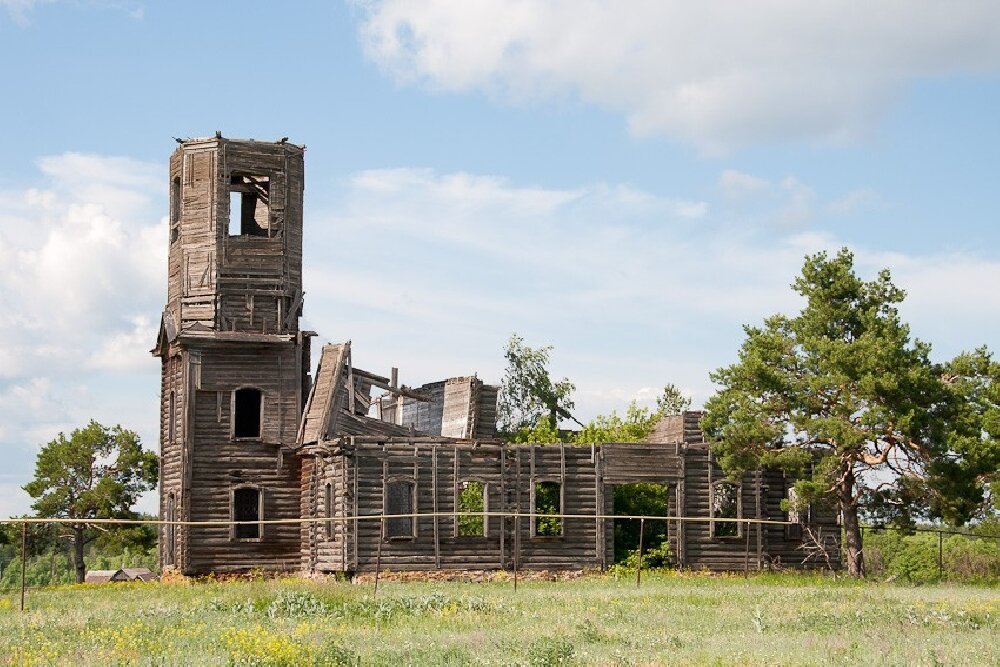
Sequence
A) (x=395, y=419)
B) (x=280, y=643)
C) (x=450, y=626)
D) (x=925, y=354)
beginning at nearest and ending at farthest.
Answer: (x=280, y=643)
(x=450, y=626)
(x=925, y=354)
(x=395, y=419)

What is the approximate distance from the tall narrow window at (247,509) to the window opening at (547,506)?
363 inches

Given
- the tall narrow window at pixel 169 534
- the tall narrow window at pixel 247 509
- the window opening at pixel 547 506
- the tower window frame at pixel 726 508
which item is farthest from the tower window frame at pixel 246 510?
the tower window frame at pixel 726 508

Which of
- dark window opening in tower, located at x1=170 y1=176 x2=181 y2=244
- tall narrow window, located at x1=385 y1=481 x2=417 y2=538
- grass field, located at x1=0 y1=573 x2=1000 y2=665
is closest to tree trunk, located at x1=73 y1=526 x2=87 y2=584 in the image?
dark window opening in tower, located at x1=170 y1=176 x2=181 y2=244

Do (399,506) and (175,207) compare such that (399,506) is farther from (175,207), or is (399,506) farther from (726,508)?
(175,207)

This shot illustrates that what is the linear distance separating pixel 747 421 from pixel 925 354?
17.5ft

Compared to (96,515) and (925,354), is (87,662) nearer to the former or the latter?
(925,354)

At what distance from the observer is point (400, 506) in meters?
43.4

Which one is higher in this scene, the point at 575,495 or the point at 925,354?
the point at 925,354

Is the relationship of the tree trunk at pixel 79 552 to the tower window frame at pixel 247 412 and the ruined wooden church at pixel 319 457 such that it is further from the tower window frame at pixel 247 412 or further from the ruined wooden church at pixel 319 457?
the tower window frame at pixel 247 412

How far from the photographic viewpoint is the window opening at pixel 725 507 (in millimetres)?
41750

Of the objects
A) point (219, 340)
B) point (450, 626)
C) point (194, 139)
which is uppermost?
point (194, 139)

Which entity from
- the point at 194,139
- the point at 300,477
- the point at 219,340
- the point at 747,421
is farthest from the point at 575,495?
the point at 194,139

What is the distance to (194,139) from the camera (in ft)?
148

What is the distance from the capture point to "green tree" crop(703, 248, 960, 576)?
3541 cm
